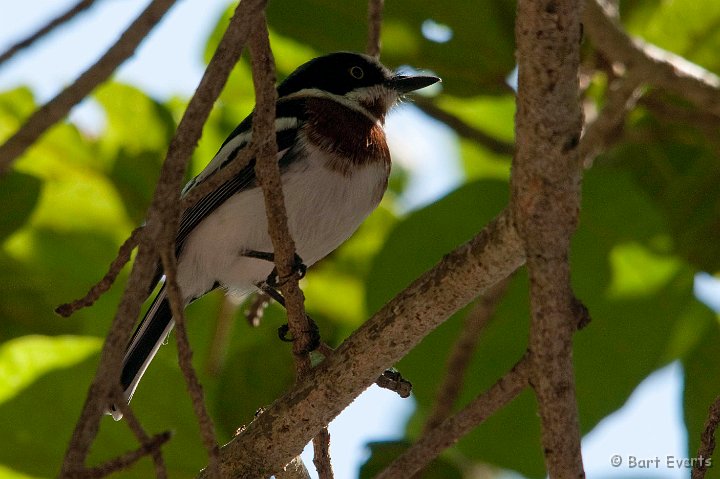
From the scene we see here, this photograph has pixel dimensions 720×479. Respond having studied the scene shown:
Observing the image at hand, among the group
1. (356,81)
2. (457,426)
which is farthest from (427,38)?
(457,426)

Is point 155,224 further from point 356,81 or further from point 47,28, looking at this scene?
point 356,81

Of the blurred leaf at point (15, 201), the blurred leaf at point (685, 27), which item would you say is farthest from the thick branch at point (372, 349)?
the blurred leaf at point (685, 27)

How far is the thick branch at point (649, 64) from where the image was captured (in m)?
3.76

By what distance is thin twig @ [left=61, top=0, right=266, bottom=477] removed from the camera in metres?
1.70

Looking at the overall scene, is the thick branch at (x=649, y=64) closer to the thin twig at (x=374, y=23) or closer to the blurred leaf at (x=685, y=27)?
the blurred leaf at (x=685, y=27)

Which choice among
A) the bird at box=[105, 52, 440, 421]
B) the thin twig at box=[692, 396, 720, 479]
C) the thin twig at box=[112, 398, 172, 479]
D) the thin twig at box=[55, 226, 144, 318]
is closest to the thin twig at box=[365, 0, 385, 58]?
the bird at box=[105, 52, 440, 421]

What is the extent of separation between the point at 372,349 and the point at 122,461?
1113 millimetres

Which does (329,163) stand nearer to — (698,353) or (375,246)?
(375,246)

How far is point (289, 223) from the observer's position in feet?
12.1

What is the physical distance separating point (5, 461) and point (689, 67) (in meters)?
2.89

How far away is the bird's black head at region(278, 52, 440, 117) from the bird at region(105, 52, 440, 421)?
0.35 m

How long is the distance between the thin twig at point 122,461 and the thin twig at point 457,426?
957mm

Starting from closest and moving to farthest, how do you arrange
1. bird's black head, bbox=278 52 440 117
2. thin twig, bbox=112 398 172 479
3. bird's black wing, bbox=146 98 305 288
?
1. thin twig, bbox=112 398 172 479
2. bird's black wing, bbox=146 98 305 288
3. bird's black head, bbox=278 52 440 117

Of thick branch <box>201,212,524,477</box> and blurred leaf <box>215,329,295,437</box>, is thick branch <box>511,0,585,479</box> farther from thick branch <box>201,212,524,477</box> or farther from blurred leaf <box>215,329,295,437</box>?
blurred leaf <box>215,329,295,437</box>
